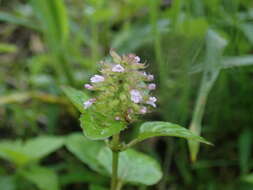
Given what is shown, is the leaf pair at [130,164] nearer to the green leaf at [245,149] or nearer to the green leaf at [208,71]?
the green leaf at [208,71]

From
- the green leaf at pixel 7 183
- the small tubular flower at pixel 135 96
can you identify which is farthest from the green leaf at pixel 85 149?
the small tubular flower at pixel 135 96

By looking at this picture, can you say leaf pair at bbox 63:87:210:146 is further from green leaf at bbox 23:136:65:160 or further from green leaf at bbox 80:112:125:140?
green leaf at bbox 23:136:65:160

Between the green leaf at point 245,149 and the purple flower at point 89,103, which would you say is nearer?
the purple flower at point 89,103

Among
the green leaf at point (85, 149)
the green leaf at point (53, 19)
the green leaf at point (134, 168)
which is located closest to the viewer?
the green leaf at point (134, 168)

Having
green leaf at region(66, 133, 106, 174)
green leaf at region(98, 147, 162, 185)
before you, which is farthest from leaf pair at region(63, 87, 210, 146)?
green leaf at region(66, 133, 106, 174)

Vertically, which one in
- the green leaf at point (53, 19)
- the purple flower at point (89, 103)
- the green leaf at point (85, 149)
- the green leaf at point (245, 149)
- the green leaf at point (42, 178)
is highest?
the green leaf at point (53, 19)

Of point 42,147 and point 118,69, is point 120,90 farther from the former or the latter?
point 42,147

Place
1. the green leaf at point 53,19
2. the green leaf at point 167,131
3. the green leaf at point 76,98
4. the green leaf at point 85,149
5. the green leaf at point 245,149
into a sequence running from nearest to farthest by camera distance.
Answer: the green leaf at point 167,131 < the green leaf at point 76,98 < the green leaf at point 85,149 < the green leaf at point 245,149 < the green leaf at point 53,19
